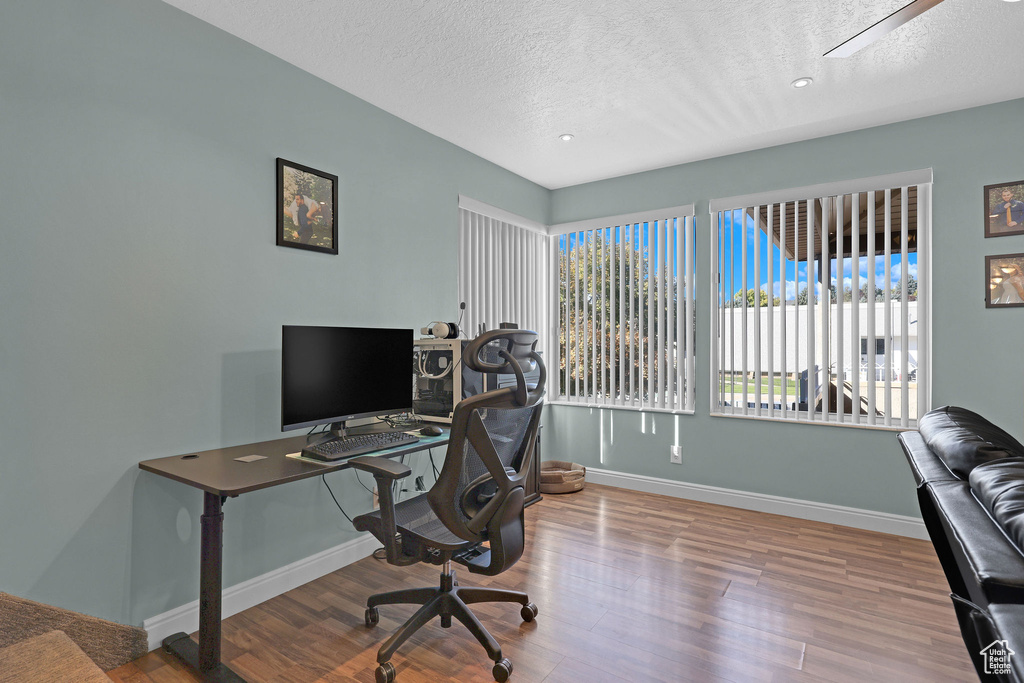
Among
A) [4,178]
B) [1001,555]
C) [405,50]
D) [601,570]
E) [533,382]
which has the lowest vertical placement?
[601,570]

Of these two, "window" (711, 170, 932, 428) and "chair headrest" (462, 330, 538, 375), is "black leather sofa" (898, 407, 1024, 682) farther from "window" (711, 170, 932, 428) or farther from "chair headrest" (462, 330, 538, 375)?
"window" (711, 170, 932, 428)

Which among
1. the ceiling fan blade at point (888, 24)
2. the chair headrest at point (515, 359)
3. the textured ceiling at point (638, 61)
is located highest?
the textured ceiling at point (638, 61)

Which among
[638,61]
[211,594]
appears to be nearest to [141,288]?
[211,594]

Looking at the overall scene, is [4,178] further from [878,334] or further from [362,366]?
[878,334]

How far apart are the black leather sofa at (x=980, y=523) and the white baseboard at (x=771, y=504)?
2168 mm

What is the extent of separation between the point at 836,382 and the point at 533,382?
259 centimetres

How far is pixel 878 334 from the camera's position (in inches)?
132

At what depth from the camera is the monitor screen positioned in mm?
2227

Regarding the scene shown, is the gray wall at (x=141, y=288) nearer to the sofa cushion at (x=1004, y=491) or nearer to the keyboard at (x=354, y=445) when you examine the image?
the keyboard at (x=354, y=445)

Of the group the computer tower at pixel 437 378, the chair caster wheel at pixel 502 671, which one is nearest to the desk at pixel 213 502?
the chair caster wheel at pixel 502 671

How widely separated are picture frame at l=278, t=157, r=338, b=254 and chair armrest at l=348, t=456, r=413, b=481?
1281 millimetres

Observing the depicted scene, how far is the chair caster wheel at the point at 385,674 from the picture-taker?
1788 millimetres

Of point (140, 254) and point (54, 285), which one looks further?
point (140, 254)

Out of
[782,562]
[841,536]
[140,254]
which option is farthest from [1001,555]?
[841,536]
